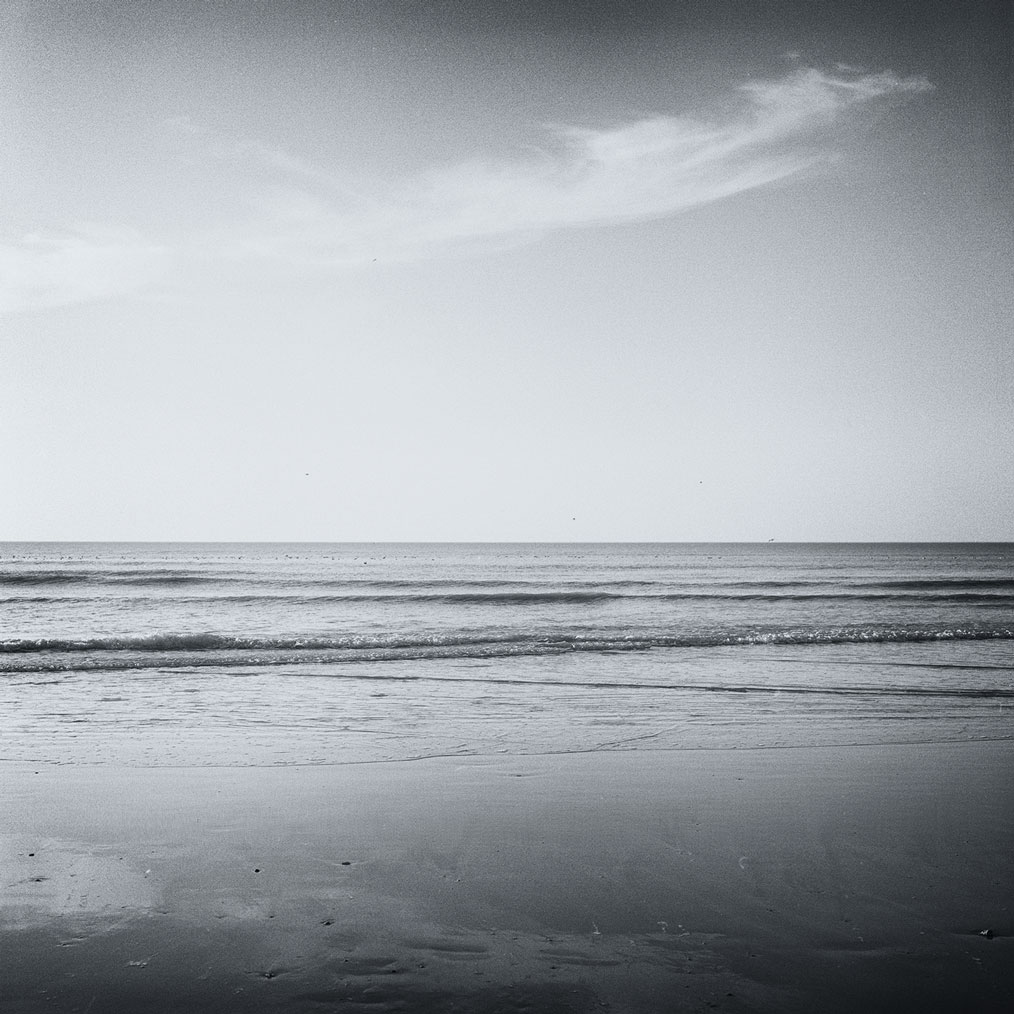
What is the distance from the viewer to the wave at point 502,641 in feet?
53.9

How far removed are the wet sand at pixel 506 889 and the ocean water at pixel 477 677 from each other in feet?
4.76

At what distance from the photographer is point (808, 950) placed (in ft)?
12.0

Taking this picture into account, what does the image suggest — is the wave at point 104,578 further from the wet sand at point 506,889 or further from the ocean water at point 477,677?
the wet sand at point 506,889

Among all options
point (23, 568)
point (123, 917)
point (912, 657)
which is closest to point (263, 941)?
point (123, 917)

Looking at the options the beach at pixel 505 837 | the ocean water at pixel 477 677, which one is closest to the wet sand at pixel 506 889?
the beach at pixel 505 837

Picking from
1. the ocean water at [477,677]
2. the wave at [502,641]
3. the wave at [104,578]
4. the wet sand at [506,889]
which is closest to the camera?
the wet sand at [506,889]

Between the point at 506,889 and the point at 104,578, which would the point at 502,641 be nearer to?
the point at 506,889

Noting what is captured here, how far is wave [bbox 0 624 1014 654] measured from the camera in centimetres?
1642

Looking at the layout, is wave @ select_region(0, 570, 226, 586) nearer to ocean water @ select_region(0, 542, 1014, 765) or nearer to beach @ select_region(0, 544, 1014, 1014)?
ocean water @ select_region(0, 542, 1014, 765)

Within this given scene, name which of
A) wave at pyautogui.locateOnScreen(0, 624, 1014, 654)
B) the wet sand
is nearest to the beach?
the wet sand

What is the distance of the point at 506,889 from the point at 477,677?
8.40 m

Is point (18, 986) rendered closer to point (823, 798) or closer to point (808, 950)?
point (808, 950)

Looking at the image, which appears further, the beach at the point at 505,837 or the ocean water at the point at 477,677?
the ocean water at the point at 477,677

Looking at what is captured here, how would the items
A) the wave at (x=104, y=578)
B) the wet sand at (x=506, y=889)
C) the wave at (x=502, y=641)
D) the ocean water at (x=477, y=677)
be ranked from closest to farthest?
the wet sand at (x=506, y=889), the ocean water at (x=477, y=677), the wave at (x=502, y=641), the wave at (x=104, y=578)
